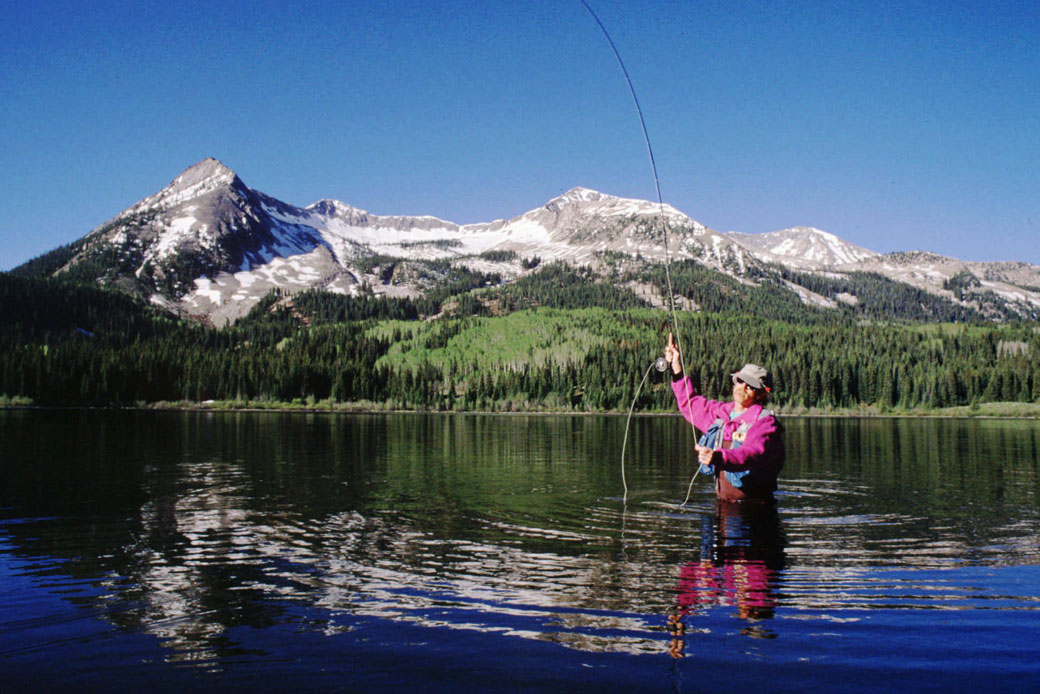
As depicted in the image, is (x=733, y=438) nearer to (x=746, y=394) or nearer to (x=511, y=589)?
(x=746, y=394)

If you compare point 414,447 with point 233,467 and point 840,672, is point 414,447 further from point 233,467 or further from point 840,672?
point 840,672

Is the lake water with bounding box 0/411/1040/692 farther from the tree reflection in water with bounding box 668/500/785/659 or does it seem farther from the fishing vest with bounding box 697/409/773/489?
the fishing vest with bounding box 697/409/773/489

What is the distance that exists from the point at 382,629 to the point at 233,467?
2853cm

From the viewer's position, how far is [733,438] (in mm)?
17938

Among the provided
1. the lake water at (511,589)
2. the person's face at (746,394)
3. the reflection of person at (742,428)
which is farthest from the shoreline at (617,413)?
the person's face at (746,394)

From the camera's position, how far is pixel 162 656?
29.1 ft

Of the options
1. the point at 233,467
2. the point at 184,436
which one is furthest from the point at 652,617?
the point at 184,436

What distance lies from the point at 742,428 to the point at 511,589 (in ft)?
25.6

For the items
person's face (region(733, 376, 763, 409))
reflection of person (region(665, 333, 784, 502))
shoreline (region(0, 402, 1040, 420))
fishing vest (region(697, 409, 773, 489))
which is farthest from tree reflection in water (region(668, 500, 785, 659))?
shoreline (region(0, 402, 1040, 420))

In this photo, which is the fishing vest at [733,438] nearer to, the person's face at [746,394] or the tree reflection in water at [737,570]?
the person's face at [746,394]

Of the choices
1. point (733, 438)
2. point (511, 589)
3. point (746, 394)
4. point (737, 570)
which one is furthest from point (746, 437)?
point (511, 589)

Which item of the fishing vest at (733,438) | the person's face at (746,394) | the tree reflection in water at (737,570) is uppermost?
the person's face at (746,394)

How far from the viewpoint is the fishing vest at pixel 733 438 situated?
57.3ft

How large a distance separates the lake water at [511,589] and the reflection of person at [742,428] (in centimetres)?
115
